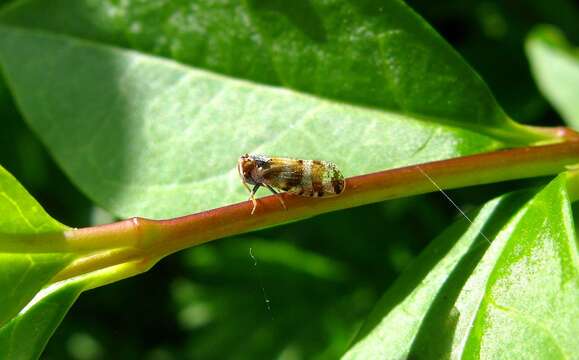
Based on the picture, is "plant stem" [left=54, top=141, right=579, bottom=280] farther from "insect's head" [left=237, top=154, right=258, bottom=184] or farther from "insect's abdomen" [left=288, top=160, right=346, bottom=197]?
"insect's head" [left=237, top=154, right=258, bottom=184]

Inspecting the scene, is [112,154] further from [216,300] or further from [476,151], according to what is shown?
[216,300]

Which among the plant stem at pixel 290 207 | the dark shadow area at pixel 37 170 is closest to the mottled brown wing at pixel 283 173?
the plant stem at pixel 290 207

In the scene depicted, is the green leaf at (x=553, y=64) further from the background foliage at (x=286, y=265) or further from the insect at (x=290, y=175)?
the insect at (x=290, y=175)

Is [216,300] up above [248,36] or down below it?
below

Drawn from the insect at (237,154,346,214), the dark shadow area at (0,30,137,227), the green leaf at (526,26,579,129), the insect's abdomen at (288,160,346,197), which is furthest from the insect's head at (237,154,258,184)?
the green leaf at (526,26,579,129)

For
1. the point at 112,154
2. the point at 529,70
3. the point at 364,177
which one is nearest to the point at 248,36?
the point at 112,154

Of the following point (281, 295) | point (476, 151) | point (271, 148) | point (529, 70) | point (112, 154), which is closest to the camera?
point (476, 151)
